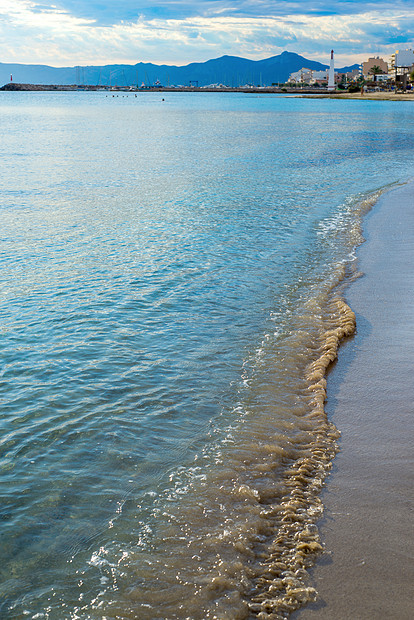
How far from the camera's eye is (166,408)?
8078mm

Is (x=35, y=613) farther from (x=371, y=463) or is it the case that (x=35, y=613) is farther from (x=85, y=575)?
(x=371, y=463)

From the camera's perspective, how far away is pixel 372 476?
20.3 feet

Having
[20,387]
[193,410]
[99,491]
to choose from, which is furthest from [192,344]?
[99,491]

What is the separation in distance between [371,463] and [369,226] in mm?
15151

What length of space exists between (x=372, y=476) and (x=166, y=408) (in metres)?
3.17

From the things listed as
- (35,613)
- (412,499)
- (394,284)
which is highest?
(394,284)

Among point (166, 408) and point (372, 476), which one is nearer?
point (372, 476)

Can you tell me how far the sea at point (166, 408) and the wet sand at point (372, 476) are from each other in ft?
0.70

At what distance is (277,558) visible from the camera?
516cm

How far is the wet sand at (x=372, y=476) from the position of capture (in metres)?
4.62

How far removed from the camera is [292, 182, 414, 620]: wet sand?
462cm

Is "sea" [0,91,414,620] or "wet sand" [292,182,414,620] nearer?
"wet sand" [292,182,414,620]

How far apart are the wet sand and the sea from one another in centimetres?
21

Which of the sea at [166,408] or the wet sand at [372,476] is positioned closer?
the wet sand at [372,476]
